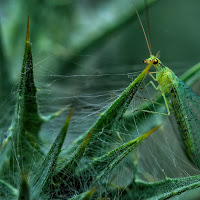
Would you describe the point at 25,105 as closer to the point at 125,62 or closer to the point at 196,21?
the point at 125,62

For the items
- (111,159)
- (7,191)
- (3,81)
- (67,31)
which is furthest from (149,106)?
(67,31)

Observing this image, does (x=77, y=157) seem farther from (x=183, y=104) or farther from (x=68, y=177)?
(x=183, y=104)

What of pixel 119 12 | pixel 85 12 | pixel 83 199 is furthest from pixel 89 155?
pixel 85 12

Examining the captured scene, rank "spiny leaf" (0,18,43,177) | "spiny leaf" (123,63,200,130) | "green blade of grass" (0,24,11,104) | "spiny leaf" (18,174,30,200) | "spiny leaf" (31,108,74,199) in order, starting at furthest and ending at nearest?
"green blade of grass" (0,24,11,104)
"spiny leaf" (123,63,200,130)
"spiny leaf" (0,18,43,177)
"spiny leaf" (31,108,74,199)
"spiny leaf" (18,174,30,200)

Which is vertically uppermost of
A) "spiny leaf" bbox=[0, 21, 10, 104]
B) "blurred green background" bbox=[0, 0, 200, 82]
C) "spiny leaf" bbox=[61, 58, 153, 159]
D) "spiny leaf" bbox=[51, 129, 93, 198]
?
"blurred green background" bbox=[0, 0, 200, 82]

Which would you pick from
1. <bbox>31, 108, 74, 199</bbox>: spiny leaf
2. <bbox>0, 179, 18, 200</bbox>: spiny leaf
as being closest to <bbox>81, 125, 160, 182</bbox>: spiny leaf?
<bbox>31, 108, 74, 199</bbox>: spiny leaf

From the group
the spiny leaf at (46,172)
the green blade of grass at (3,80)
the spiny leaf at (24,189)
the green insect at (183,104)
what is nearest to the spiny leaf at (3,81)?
the green blade of grass at (3,80)

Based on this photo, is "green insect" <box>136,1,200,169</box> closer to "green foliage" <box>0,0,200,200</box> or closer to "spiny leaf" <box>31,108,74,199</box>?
"green foliage" <box>0,0,200,200</box>
